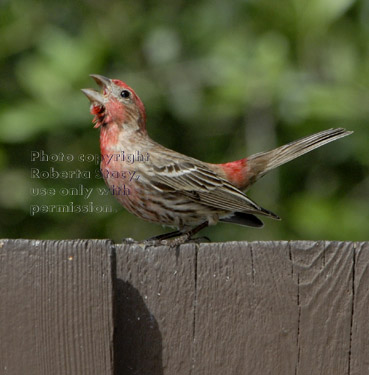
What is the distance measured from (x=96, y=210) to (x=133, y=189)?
125 centimetres

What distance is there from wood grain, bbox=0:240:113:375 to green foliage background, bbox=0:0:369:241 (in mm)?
3432

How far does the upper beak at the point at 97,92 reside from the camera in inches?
246

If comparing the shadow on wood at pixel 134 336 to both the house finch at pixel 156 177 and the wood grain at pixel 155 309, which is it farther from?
the house finch at pixel 156 177

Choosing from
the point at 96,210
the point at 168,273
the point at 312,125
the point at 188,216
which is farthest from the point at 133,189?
the point at 168,273

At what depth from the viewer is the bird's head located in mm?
6383

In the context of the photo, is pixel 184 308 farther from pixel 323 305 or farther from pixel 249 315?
pixel 323 305

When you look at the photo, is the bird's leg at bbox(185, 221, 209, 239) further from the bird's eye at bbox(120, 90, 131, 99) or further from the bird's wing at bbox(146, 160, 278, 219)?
the bird's eye at bbox(120, 90, 131, 99)

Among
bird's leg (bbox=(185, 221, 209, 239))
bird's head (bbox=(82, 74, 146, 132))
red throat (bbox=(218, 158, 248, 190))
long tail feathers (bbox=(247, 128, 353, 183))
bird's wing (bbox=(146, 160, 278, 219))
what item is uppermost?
bird's head (bbox=(82, 74, 146, 132))

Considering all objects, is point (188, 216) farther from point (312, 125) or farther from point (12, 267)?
point (12, 267)

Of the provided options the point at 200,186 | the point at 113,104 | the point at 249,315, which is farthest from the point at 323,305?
the point at 113,104

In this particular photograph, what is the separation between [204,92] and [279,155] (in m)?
1.11

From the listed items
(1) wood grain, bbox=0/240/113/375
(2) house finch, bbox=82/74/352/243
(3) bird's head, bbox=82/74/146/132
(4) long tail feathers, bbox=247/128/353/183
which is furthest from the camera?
(4) long tail feathers, bbox=247/128/353/183

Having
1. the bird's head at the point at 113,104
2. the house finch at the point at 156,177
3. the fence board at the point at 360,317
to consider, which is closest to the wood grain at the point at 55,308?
the fence board at the point at 360,317

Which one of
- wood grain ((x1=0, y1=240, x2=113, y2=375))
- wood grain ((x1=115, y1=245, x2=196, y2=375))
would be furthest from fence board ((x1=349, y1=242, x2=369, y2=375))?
wood grain ((x1=0, y1=240, x2=113, y2=375))
